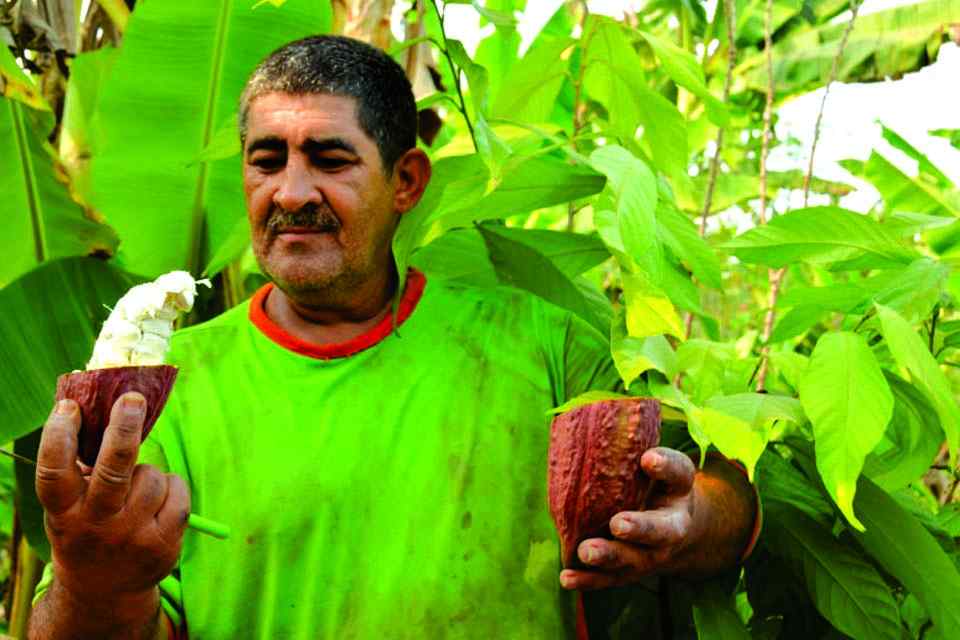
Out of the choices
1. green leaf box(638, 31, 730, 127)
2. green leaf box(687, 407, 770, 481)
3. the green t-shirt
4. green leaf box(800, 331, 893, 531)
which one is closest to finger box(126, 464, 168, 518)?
the green t-shirt

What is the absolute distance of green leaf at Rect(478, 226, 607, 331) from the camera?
128 centimetres

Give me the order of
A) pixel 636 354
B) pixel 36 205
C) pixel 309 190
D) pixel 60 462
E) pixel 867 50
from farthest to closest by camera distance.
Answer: pixel 867 50, pixel 36 205, pixel 309 190, pixel 636 354, pixel 60 462

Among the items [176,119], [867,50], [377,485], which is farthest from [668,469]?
[867,50]

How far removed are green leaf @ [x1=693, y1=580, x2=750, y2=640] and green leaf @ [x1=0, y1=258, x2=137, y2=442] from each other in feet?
3.16

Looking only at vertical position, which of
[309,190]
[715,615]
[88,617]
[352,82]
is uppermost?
[352,82]

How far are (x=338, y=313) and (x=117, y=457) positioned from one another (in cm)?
48

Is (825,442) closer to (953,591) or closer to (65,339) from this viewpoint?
(953,591)

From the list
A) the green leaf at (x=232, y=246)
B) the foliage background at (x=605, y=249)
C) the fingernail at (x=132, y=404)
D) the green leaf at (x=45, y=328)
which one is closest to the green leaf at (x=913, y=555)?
the foliage background at (x=605, y=249)

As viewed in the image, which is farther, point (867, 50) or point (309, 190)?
point (867, 50)

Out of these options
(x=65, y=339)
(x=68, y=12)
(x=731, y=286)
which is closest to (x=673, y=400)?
(x=65, y=339)

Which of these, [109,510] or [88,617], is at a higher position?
[109,510]

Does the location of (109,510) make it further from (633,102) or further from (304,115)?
(633,102)

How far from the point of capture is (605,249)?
1311 mm

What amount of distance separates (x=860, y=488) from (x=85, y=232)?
135 cm
